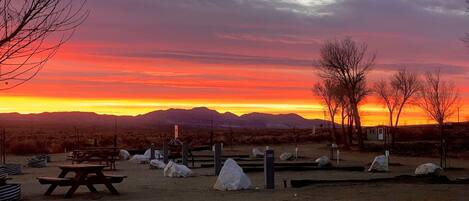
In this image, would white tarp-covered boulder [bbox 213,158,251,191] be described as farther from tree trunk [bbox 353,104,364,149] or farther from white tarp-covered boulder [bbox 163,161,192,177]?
tree trunk [bbox 353,104,364,149]

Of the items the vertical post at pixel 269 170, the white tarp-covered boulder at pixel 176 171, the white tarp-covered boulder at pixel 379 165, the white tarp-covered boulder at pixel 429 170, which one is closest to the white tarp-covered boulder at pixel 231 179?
the vertical post at pixel 269 170

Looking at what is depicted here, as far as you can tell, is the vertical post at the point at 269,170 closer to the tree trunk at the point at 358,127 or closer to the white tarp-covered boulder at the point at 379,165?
the white tarp-covered boulder at the point at 379,165

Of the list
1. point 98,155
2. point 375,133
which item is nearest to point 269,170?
point 98,155

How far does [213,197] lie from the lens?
15953 mm

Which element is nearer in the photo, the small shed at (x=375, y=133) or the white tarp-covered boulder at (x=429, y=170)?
the white tarp-covered boulder at (x=429, y=170)

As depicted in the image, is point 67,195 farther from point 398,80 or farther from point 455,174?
point 398,80

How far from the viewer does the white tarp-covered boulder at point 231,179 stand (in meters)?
17.7

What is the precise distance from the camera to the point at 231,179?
17750 millimetres

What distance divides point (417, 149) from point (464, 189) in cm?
3598

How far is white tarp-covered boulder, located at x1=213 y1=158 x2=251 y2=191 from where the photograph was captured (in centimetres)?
1770

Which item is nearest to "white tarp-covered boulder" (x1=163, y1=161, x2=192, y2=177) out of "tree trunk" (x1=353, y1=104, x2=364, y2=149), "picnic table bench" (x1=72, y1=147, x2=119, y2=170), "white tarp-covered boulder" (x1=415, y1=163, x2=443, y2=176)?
"picnic table bench" (x1=72, y1=147, x2=119, y2=170)

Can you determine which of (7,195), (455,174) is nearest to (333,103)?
(455,174)

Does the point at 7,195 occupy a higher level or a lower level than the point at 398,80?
lower

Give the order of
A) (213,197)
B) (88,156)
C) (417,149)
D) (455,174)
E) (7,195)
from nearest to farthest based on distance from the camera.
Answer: (7,195) → (213,197) → (455,174) → (88,156) → (417,149)
